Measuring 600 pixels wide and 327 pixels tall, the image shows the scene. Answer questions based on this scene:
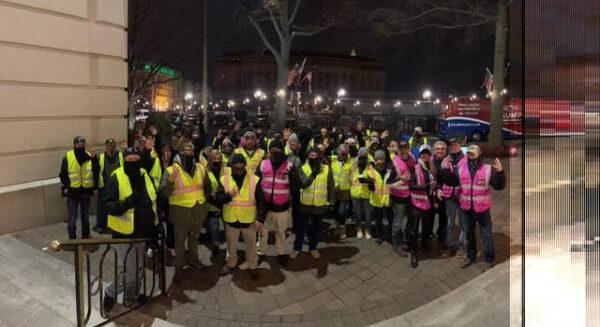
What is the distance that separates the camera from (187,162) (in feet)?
22.6

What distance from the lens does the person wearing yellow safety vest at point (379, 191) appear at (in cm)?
843

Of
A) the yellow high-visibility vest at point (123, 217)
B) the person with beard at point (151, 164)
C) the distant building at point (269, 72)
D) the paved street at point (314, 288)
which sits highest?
the distant building at point (269, 72)

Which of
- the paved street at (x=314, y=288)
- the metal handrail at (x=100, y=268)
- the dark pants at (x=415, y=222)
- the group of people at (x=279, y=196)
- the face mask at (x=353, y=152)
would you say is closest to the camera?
the metal handrail at (x=100, y=268)

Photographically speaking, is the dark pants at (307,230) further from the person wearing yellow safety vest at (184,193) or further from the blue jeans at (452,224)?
the blue jeans at (452,224)

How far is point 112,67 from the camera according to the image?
1005cm

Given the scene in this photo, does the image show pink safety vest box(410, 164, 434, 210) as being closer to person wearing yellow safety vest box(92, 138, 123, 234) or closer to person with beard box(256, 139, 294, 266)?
person with beard box(256, 139, 294, 266)

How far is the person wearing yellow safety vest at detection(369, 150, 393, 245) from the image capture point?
8430mm

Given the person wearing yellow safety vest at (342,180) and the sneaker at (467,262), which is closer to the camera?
the sneaker at (467,262)

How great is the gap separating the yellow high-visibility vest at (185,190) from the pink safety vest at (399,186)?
304 cm

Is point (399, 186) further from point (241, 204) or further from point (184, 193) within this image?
point (184, 193)

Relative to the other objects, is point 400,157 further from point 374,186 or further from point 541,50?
point 541,50

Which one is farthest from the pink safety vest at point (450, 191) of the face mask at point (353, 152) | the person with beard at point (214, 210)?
the person with beard at point (214, 210)

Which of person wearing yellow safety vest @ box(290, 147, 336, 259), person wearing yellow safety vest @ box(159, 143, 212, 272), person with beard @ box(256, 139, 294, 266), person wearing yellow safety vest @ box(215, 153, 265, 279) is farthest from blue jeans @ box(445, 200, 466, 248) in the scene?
person wearing yellow safety vest @ box(159, 143, 212, 272)

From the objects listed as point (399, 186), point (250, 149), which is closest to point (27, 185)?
point (250, 149)
